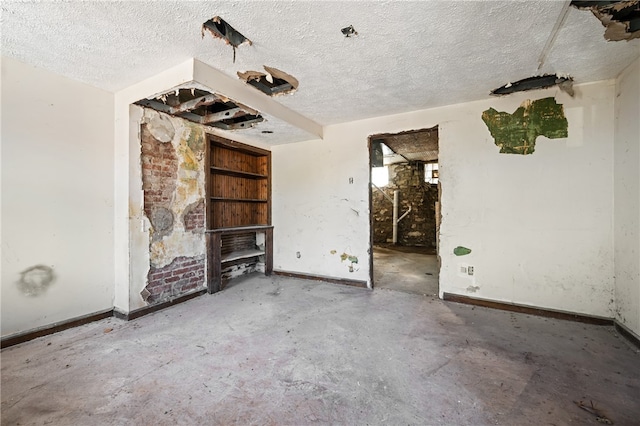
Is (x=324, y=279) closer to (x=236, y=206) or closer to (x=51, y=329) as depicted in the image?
(x=236, y=206)

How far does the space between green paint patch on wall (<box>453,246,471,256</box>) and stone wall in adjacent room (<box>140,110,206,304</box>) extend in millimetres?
3324

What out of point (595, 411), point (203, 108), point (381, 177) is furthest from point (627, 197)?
point (381, 177)

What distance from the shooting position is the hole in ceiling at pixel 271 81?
254cm

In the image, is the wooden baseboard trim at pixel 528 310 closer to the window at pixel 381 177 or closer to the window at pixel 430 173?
the window at pixel 430 173

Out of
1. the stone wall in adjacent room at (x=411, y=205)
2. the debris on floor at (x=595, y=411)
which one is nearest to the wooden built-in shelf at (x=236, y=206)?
the debris on floor at (x=595, y=411)

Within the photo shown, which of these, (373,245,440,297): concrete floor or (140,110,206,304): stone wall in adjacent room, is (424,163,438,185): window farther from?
(140,110,206,304): stone wall in adjacent room

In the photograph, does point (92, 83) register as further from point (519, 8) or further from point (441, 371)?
point (441, 371)

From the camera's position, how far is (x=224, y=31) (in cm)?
192

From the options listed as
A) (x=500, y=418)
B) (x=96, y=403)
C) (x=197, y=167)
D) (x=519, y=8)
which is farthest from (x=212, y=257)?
(x=519, y=8)

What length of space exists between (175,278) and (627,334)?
459 centimetres

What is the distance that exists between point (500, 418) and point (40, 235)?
3.75m

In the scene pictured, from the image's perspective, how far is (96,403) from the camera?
5.08ft

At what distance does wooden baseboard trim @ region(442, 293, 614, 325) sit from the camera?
263 centimetres

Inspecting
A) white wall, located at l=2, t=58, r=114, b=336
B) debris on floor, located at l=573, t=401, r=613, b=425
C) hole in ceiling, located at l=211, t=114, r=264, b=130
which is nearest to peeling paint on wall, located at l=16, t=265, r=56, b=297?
white wall, located at l=2, t=58, r=114, b=336
